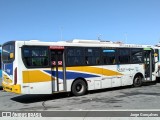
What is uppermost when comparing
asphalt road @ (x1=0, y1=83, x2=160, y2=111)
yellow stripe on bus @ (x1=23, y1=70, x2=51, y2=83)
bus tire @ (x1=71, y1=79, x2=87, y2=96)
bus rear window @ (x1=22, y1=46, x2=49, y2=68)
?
bus rear window @ (x1=22, y1=46, x2=49, y2=68)

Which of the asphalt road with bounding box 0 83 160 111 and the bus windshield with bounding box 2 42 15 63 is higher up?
the bus windshield with bounding box 2 42 15 63

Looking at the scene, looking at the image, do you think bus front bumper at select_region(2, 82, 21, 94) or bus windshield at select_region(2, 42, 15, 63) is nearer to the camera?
bus front bumper at select_region(2, 82, 21, 94)

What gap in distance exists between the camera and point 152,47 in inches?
854

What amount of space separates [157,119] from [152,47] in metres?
12.7

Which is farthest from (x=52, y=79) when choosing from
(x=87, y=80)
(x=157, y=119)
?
(x=157, y=119)

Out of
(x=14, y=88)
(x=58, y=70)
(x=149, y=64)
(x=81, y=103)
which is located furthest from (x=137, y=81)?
(x=14, y=88)

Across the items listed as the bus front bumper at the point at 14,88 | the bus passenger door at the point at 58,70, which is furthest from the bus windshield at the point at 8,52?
the bus passenger door at the point at 58,70

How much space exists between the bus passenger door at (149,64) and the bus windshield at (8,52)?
9487mm

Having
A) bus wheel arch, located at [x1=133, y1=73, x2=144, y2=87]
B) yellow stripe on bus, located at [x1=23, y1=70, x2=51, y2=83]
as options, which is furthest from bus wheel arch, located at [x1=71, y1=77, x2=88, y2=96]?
bus wheel arch, located at [x1=133, y1=73, x2=144, y2=87]

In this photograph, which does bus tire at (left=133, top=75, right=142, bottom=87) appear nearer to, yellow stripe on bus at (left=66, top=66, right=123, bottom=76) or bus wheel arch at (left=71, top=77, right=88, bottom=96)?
yellow stripe on bus at (left=66, top=66, right=123, bottom=76)

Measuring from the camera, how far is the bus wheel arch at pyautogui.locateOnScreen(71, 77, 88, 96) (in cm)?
1659

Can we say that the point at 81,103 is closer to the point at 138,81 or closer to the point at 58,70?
the point at 58,70

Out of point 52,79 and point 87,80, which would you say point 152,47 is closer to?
point 87,80

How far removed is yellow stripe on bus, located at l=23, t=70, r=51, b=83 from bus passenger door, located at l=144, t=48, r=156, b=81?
26.8 ft
